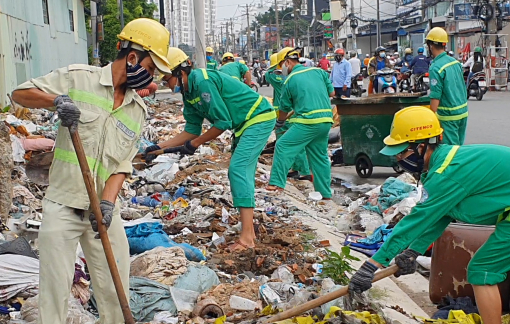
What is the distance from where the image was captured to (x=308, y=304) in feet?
13.3

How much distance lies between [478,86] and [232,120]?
15.8m

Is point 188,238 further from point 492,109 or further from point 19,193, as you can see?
point 492,109

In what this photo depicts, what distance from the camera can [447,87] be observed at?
25.8 ft

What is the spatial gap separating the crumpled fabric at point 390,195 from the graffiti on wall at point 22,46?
9863 millimetres

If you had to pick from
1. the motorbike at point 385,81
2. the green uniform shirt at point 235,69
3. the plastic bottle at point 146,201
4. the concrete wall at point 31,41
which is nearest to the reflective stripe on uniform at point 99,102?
the plastic bottle at point 146,201

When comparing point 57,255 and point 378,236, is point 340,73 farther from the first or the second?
point 57,255

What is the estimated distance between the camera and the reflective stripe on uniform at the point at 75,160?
11.7ft

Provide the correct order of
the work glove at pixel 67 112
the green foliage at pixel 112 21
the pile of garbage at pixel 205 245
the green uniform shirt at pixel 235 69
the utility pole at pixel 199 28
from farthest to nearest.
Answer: the green foliage at pixel 112 21, the utility pole at pixel 199 28, the green uniform shirt at pixel 235 69, the pile of garbage at pixel 205 245, the work glove at pixel 67 112

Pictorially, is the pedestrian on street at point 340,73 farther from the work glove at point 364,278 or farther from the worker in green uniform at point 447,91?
the work glove at point 364,278

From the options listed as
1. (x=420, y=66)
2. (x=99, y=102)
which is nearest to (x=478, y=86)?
(x=420, y=66)

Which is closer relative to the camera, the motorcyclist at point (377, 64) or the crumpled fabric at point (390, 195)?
the crumpled fabric at point (390, 195)

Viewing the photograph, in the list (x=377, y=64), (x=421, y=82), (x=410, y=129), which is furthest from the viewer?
(x=421, y=82)

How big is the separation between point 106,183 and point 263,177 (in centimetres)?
601

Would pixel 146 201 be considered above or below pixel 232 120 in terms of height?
below
